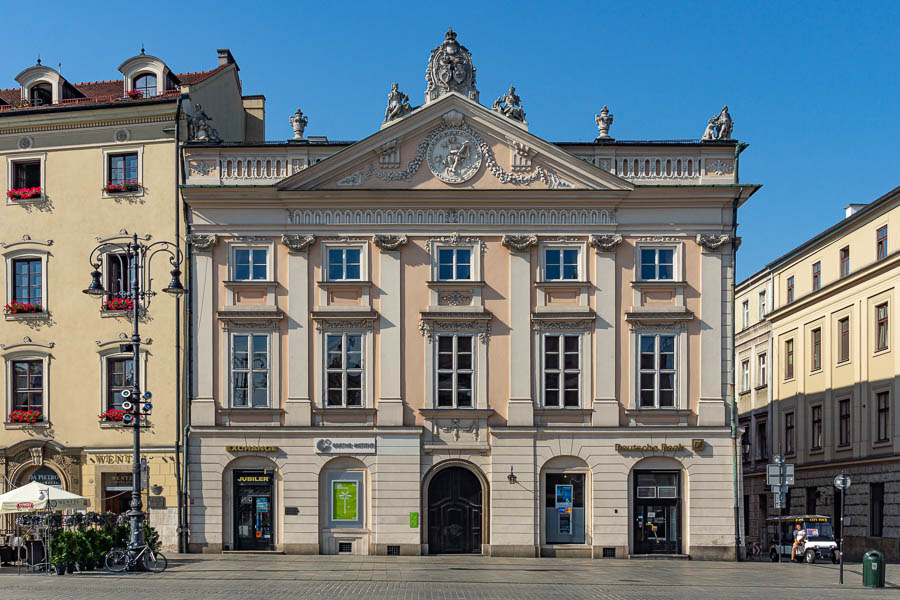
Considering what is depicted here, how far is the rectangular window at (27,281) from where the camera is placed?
4188 centimetres

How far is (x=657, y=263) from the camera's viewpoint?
4056 centimetres

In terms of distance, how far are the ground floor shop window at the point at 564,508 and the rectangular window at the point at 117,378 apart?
15.8m

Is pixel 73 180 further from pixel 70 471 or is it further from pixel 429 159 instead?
pixel 429 159

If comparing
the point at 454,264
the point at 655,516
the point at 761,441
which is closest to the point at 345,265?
the point at 454,264

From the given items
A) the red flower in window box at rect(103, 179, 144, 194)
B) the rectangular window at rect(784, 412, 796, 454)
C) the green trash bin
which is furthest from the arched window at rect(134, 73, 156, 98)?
the rectangular window at rect(784, 412, 796, 454)

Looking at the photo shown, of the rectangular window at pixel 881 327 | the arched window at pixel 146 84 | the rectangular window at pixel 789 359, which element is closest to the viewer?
the arched window at pixel 146 84

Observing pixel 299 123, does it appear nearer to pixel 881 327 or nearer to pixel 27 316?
pixel 27 316

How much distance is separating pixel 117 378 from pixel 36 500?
865 centimetres

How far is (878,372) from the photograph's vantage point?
163 ft

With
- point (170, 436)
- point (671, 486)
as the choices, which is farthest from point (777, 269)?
point (170, 436)

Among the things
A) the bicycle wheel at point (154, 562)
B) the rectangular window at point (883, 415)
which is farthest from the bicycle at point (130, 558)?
the rectangular window at point (883, 415)

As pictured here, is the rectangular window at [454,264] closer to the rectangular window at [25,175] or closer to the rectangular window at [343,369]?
the rectangular window at [343,369]

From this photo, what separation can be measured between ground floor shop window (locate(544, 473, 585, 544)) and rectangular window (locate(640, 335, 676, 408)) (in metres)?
3.76

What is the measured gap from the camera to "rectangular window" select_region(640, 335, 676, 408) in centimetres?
4003
